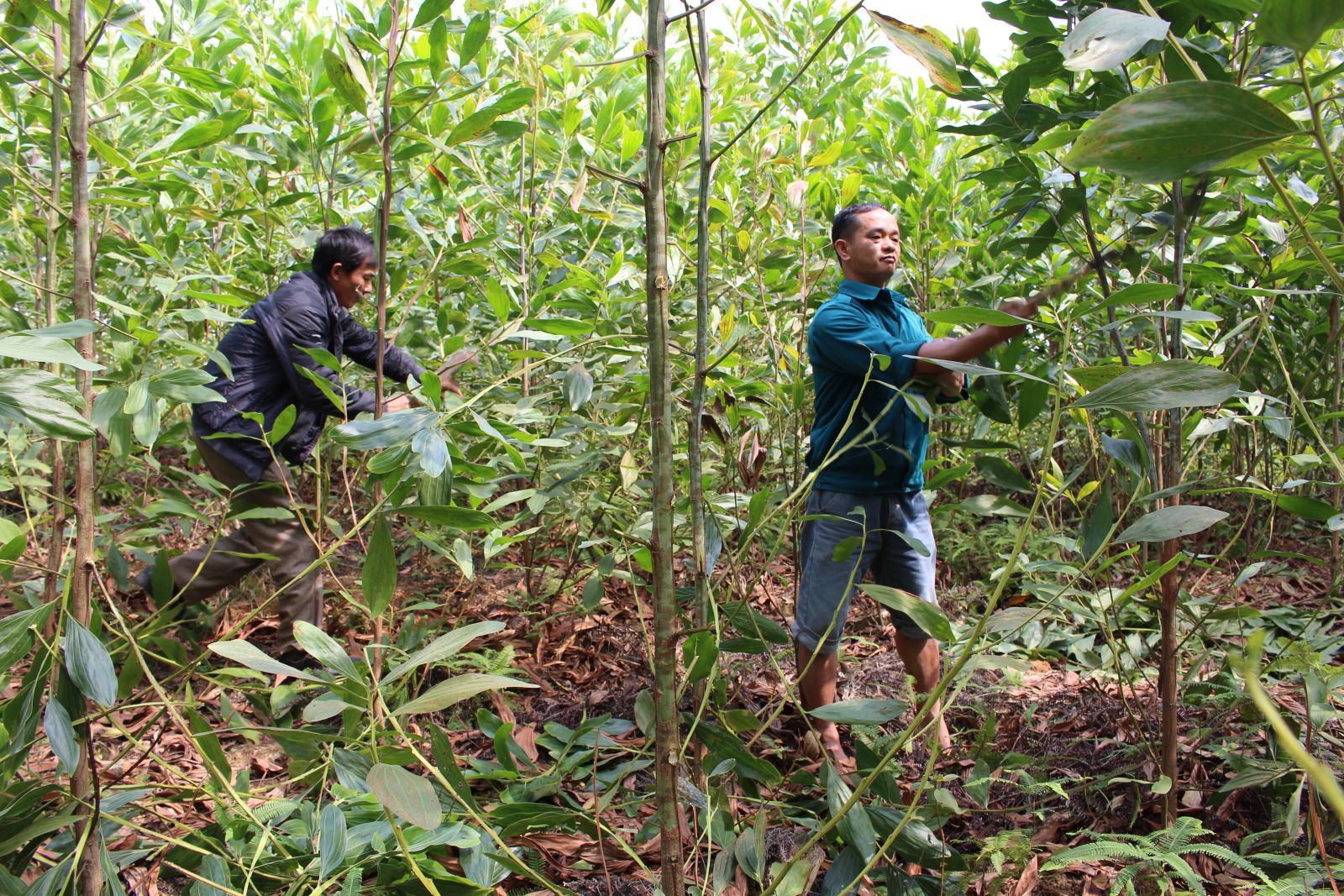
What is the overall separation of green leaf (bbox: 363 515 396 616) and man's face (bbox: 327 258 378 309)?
2239 millimetres

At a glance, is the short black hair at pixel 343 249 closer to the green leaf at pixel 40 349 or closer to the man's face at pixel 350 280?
the man's face at pixel 350 280

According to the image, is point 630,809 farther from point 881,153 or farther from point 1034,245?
point 881,153

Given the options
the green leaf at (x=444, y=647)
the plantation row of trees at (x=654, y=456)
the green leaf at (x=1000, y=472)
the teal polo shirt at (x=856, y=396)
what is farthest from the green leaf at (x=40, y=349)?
the teal polo shirt at (x=856, y=396)

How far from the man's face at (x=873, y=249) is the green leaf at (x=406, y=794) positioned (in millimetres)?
2124

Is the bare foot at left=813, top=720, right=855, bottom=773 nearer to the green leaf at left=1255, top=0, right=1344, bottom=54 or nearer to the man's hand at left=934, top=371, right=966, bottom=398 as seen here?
the man's hand at left=934, top=371, right=966, bottom=398

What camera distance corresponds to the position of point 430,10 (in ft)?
4.74

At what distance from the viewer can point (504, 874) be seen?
1730mm

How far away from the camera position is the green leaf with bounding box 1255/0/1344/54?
0.75 meters

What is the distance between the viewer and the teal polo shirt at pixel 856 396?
8.32 feet

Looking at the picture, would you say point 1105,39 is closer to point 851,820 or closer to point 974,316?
point 974,316

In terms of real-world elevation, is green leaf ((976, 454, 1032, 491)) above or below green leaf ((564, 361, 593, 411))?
below

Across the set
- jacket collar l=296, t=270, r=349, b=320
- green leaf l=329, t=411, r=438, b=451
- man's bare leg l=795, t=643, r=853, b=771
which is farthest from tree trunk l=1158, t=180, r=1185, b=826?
jacket collar l=296, t=270, r=349, b=320

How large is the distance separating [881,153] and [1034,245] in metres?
2.29

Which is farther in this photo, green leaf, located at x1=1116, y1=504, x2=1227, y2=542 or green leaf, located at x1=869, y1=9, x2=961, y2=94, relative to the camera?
green leaf, located at x1=1116, y1=504, x2=1227, y2=542
